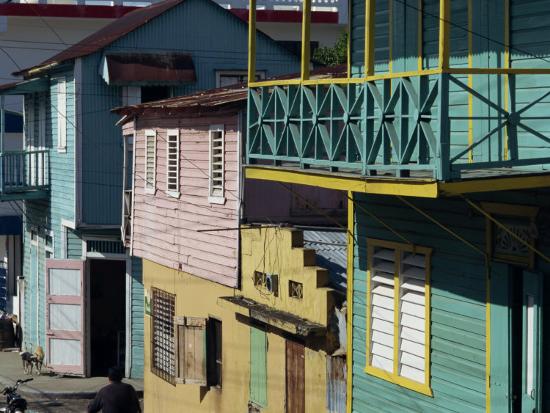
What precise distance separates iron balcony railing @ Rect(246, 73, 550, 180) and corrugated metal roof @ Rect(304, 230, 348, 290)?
2.83m

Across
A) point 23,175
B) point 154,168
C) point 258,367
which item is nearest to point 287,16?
point 23,175

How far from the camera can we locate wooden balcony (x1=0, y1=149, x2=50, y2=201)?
90.9 feet

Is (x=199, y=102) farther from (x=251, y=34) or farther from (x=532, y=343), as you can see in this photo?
(x=532, y=343)

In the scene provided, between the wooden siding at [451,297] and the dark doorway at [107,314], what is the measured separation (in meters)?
14.6

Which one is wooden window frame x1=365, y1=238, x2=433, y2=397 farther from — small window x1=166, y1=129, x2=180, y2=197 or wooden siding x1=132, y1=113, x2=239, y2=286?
small window x1=166, y1=129, x2=180, y2=197

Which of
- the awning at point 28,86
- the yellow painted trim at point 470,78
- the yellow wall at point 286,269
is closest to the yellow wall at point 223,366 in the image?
the yellow wall at point 286,269

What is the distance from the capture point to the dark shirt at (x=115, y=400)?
1405 centimetres

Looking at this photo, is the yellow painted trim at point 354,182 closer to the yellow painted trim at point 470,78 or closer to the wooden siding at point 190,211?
the yellow painted trim at point 470,78

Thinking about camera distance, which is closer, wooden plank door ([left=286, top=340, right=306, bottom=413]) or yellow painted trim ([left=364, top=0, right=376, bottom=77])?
yellow painted trim ([left=364, top=0, right=376, bottom=77])

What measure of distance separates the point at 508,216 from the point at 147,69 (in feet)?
49.8

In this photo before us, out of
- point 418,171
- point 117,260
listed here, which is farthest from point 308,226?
point 117,260

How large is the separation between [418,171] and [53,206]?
59.1 ft

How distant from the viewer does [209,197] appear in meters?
18.4

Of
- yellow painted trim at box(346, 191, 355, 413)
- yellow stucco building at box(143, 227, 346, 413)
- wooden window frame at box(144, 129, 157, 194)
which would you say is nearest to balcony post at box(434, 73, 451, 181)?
yellow painted trim at box(346, 191, 355, 413)
